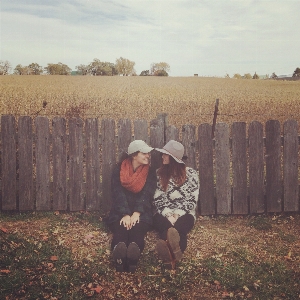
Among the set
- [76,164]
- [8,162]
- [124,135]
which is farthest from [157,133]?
[8,162]

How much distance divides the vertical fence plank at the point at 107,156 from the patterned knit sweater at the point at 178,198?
35.6 inches

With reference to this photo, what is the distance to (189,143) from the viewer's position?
532 cm

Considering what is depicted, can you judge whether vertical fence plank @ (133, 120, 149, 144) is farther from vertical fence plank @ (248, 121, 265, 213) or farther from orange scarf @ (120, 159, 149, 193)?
vertical fence plank @ (248, 121, 265, 213)

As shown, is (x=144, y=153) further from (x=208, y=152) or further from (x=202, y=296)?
(x=202, y=296)

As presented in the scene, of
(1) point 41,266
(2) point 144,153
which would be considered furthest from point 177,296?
(2) point 144,153

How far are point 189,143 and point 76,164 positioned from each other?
1.89 m

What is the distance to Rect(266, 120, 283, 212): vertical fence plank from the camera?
5.28m

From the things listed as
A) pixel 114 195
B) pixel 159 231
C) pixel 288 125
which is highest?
pixel 288 125

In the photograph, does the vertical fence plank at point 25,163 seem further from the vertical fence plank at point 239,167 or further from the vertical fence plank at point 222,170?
the vertical fence plank at point 239,167

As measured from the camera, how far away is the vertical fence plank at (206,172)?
17.3ft

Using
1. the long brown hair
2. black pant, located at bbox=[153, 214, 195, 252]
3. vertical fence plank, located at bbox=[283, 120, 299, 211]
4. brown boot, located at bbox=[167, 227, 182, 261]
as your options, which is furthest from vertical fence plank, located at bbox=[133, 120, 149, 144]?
vertical fence plank, located at bbox=[283, 120, 299, 211]

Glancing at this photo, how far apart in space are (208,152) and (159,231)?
155 cm

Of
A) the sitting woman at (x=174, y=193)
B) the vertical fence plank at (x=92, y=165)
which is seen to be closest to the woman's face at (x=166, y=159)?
the sitting woman at (x=174, y=193)

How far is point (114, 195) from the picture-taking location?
15.5ft
